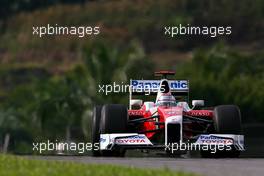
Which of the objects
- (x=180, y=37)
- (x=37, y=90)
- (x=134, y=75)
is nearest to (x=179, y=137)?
(x=134, y=75)

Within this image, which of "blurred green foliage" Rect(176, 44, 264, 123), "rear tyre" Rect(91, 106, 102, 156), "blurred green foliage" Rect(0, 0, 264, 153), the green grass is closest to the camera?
the green grass

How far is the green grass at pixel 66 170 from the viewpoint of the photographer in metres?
16.9

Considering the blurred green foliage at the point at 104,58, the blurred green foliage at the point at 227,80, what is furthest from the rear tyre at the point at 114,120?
the blurred green foliage at the point at 104,58

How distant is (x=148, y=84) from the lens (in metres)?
25.9

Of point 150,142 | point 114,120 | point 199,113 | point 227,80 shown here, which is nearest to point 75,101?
point 227,80

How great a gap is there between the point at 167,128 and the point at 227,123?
129 centimetres

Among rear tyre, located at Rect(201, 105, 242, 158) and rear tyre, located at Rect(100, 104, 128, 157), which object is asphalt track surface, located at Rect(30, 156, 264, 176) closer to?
rear tyre, located at Rect(100, 104, 128, 157)

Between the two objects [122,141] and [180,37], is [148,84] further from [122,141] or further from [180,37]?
[180,37]

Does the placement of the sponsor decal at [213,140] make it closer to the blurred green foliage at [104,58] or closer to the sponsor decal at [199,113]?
the sponsor decal at [199,113]

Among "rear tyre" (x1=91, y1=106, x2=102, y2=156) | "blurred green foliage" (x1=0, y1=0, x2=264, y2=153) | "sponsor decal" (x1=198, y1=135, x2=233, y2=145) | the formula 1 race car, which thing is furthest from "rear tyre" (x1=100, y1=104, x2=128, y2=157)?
"blurred green foliage" (x1=0, y1=0, x2=264, y2=153)

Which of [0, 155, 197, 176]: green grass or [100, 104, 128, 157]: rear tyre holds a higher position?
[100, 104, 128, 157]: rear tyre

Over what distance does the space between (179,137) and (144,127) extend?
1.97m

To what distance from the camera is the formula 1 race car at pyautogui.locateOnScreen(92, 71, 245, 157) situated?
23734 mm

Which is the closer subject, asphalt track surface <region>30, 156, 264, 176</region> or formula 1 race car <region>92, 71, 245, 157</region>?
asphalt track surface <region>30, 156, 264, 176</region>
